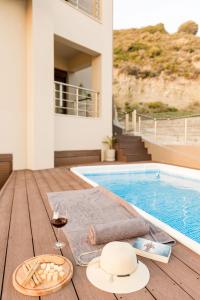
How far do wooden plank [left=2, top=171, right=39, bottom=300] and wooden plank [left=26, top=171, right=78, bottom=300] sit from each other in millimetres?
51

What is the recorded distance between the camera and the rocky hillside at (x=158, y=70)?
19.0 m

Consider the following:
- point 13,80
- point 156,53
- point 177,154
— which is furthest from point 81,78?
point 156,53

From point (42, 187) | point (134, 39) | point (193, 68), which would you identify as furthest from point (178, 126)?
point (134, 39)

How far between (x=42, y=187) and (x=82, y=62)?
5978 millimetres

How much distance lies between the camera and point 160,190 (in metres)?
4.79

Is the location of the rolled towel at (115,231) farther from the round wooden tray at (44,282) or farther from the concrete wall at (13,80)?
the concrete wall at (13,80)

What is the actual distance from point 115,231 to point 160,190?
330 centimetres

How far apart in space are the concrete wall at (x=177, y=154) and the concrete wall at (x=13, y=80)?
4430mm

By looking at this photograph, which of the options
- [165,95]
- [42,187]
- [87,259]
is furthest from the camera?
[165,95]

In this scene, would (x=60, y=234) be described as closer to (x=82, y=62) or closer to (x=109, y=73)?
(x=109, y=73)

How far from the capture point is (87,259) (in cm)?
148

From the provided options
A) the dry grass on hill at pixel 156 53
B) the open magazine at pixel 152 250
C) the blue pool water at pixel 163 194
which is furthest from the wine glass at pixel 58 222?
the dry grass on hill at pixel 156 53

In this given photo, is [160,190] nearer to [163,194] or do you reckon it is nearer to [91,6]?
[163,194]

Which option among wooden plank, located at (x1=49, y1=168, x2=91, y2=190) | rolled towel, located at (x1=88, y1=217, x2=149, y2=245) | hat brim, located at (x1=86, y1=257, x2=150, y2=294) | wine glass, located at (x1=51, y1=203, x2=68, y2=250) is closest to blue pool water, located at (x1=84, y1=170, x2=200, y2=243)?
wooden plank, located at (x1=49, y1=168, x2=91, y2=190)
